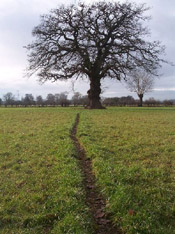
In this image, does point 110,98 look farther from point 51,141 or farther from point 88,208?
point 88,208

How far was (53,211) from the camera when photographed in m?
→ 3.79

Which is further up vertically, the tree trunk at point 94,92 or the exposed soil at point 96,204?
the tree trunk at point 94,92

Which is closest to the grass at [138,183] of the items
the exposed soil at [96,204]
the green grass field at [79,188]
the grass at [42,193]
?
the green grass field at [79,188]

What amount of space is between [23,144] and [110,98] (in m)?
58.5

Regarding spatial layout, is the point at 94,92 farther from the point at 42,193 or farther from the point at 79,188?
the point at 42,193

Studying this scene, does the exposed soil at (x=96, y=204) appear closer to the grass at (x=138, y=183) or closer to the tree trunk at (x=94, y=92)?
the grass at (x=138, y=183)

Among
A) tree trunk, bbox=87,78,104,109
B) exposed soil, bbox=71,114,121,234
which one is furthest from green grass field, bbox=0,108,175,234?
tree trunk, bbox=87,78,104,109

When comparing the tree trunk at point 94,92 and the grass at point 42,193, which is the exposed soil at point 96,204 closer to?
the grass at point 42,193

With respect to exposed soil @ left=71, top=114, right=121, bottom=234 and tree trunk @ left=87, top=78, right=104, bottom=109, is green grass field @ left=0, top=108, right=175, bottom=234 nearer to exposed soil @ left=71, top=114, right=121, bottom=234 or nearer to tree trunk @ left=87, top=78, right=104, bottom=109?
exposed soil @ left=71, top=114, right=121, bottom=234

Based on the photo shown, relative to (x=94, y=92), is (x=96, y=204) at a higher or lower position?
lower

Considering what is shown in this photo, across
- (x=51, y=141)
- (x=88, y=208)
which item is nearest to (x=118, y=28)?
(x=51, y=141)

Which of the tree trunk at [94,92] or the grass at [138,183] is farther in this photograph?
the tree trunk at [94,92]

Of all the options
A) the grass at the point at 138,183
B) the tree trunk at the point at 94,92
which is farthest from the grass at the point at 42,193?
the tree trunk at the point at 94,92

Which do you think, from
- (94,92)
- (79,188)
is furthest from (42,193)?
(94,92)
